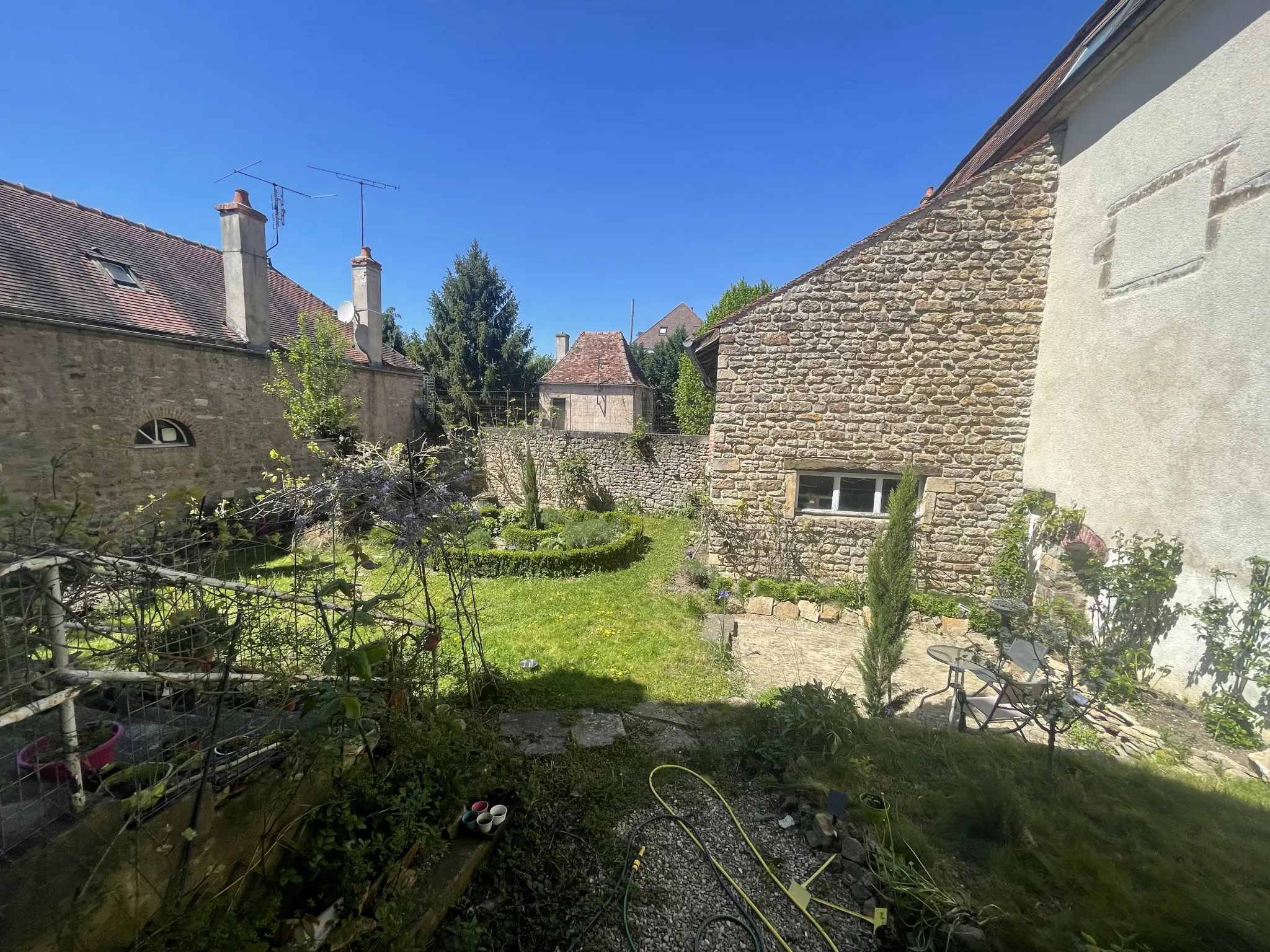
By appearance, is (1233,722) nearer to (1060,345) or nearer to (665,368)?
(1060,345)

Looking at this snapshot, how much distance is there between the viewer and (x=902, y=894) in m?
2.63

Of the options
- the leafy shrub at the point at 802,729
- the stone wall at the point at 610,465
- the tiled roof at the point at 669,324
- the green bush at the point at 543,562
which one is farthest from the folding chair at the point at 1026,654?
the tiled roof at the point at 669,324

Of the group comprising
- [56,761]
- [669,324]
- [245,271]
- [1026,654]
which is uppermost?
[669,324]

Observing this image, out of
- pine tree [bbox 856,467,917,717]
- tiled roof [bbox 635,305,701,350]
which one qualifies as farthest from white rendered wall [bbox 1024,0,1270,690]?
tiled roof [bbox 635,305,701,350]

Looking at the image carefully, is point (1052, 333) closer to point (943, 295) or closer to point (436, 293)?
point (943, 295)

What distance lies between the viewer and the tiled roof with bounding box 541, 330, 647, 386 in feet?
70.5

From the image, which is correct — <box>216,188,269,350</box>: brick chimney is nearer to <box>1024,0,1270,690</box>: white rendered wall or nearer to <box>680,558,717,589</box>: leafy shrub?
<box>680,558,717,589</box>: leafy shrub

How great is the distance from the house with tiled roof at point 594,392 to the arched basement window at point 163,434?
42.6ft

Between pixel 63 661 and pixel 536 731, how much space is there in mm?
3114

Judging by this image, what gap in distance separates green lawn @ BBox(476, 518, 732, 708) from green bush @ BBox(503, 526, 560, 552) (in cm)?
133

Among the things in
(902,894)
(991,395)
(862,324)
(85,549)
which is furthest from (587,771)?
(991,395)

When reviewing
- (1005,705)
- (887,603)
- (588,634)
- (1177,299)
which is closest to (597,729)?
(588,634)

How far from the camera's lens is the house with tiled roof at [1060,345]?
4.46 meters

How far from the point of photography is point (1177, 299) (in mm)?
4941
